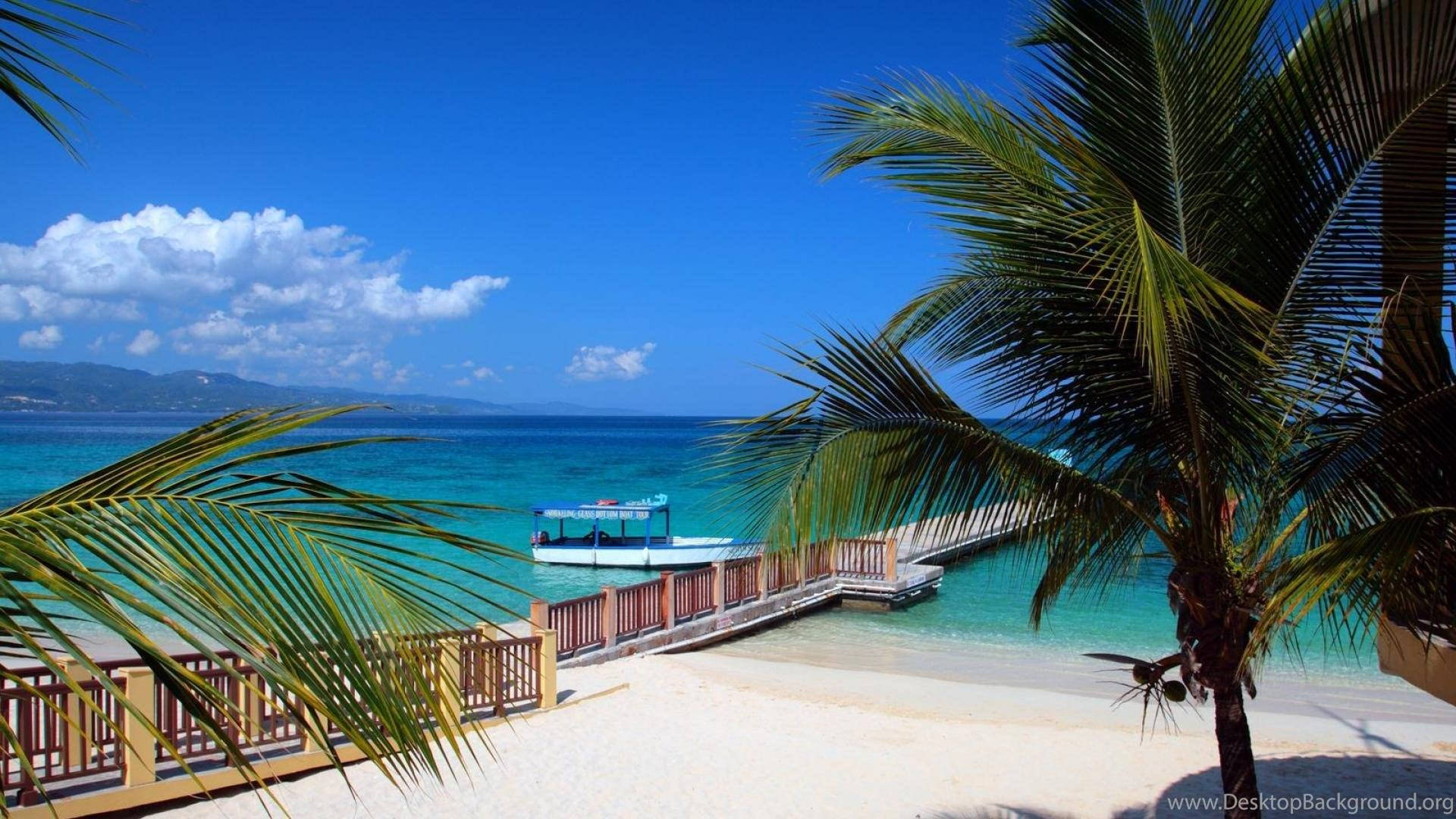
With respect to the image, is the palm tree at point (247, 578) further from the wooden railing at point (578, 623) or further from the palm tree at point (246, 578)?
the wooden railing at point (578, 623)

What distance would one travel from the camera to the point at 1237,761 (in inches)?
201

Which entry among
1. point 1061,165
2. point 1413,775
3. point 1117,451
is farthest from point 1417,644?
point 1413,775

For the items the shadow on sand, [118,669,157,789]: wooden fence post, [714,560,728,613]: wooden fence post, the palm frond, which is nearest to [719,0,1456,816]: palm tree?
the palm frond

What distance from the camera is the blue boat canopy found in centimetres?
2775

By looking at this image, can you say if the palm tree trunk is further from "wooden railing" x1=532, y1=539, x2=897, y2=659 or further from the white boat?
the white boat

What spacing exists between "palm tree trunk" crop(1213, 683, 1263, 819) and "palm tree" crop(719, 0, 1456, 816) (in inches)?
0.5

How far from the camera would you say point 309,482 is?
1.79m

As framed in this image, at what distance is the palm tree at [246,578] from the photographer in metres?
1.48

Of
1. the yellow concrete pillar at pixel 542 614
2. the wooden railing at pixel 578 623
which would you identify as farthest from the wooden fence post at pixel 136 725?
the wooden railing at pixel 578 623

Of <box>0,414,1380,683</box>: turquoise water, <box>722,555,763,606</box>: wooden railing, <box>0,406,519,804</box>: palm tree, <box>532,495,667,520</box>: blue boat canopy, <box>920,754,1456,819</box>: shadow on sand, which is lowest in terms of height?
<box>0,414,1380,683</box>: turquoise water

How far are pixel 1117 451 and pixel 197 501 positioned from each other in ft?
14.6

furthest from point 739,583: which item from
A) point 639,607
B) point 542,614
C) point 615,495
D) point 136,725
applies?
point 615,495

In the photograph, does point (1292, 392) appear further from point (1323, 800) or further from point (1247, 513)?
point (1323, 800)

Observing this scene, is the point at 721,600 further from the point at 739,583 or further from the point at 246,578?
the point at 246,578
